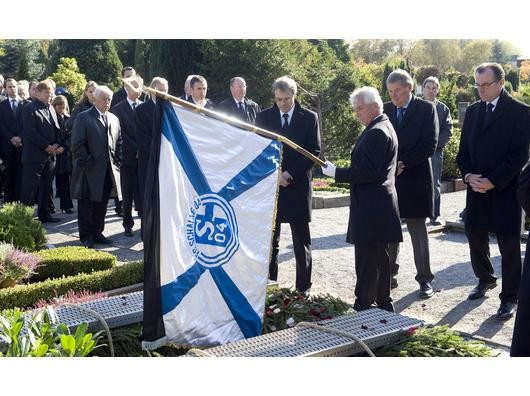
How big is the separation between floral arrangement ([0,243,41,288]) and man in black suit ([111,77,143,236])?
136 inches

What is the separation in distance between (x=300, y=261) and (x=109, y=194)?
12.3 ft

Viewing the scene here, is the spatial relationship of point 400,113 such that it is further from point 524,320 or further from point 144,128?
point 524,320

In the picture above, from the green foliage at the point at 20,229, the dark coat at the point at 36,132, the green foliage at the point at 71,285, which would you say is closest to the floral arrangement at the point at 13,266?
the green foliage at the point at 71,285

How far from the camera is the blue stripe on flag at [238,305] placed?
16.8ft

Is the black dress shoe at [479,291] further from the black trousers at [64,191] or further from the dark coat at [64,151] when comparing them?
the black trousers at [64,191]

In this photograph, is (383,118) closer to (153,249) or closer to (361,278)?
(361,278)

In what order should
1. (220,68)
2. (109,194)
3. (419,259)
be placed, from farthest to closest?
1. (220,68)
2. (109,194)
3. (419,259)

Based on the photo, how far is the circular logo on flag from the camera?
5.01m

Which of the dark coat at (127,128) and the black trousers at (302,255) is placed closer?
the black trousers at (302,255)

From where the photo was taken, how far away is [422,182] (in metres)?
7.70

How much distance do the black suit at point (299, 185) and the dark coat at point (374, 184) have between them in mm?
1216

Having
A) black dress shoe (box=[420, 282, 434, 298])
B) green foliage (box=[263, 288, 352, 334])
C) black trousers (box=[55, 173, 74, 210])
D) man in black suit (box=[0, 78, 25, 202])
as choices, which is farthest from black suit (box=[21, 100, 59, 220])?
black dress shoe (box=[420, 282, 434, 298])

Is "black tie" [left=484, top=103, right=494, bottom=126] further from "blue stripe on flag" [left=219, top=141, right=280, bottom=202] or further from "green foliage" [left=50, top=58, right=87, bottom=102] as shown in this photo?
"green foliage" [left=50, top=58, right=87, bottom=102]

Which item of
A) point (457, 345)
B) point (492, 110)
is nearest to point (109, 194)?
point (492, 110)
